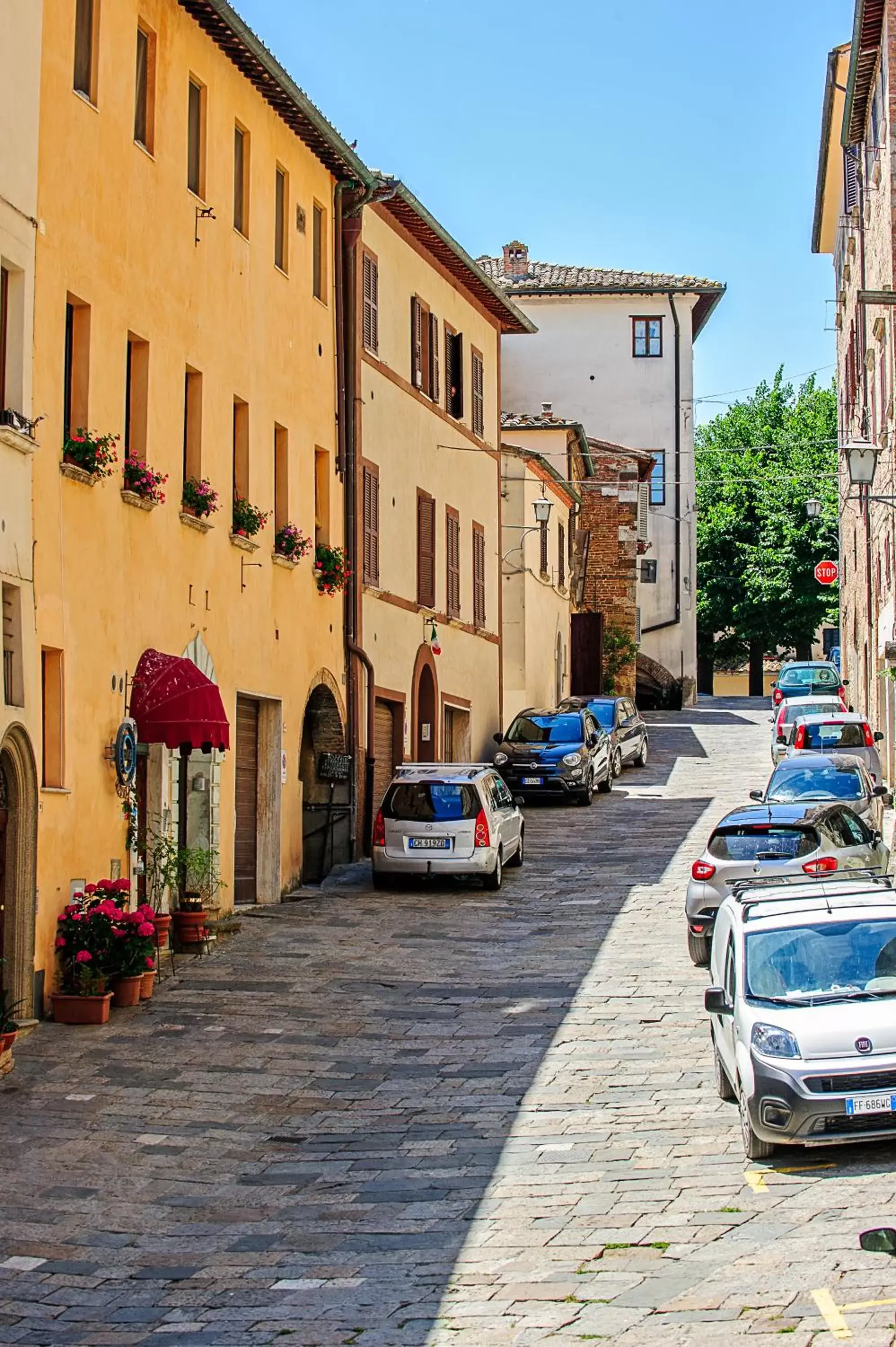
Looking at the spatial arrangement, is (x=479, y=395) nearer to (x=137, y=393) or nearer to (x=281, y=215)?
(x=281, y=215)

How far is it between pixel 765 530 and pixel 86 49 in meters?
52.4

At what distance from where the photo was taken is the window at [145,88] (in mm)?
19953

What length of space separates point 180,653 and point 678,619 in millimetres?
42986

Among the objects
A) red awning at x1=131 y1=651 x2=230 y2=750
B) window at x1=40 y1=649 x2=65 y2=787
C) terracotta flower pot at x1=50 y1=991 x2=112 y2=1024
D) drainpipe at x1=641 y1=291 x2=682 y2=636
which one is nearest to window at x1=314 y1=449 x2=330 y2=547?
red awning at x1=131 y1=651 x2=230 y2=750

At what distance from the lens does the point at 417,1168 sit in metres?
12.7

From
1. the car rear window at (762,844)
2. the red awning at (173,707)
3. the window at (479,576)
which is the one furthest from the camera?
the window at (479,576)

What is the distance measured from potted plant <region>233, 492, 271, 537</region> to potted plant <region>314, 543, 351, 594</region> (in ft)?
10.1

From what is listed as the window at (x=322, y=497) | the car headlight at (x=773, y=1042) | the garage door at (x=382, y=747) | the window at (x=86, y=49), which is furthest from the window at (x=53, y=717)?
the garage door at (x=382, y=747)

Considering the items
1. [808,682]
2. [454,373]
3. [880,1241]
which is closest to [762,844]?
[880,1241]

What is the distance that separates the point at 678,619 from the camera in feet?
204

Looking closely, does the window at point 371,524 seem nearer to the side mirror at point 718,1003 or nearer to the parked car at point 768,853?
the parked car at point 768,853

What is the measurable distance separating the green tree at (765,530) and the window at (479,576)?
103 ft

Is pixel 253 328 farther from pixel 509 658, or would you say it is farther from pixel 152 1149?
pixel 509 658

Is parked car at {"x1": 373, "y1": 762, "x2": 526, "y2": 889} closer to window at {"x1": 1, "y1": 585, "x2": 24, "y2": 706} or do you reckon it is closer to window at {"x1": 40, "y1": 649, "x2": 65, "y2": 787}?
window at {"x1": 40, "y1": 649, "x2": 65, "y2": 787}
